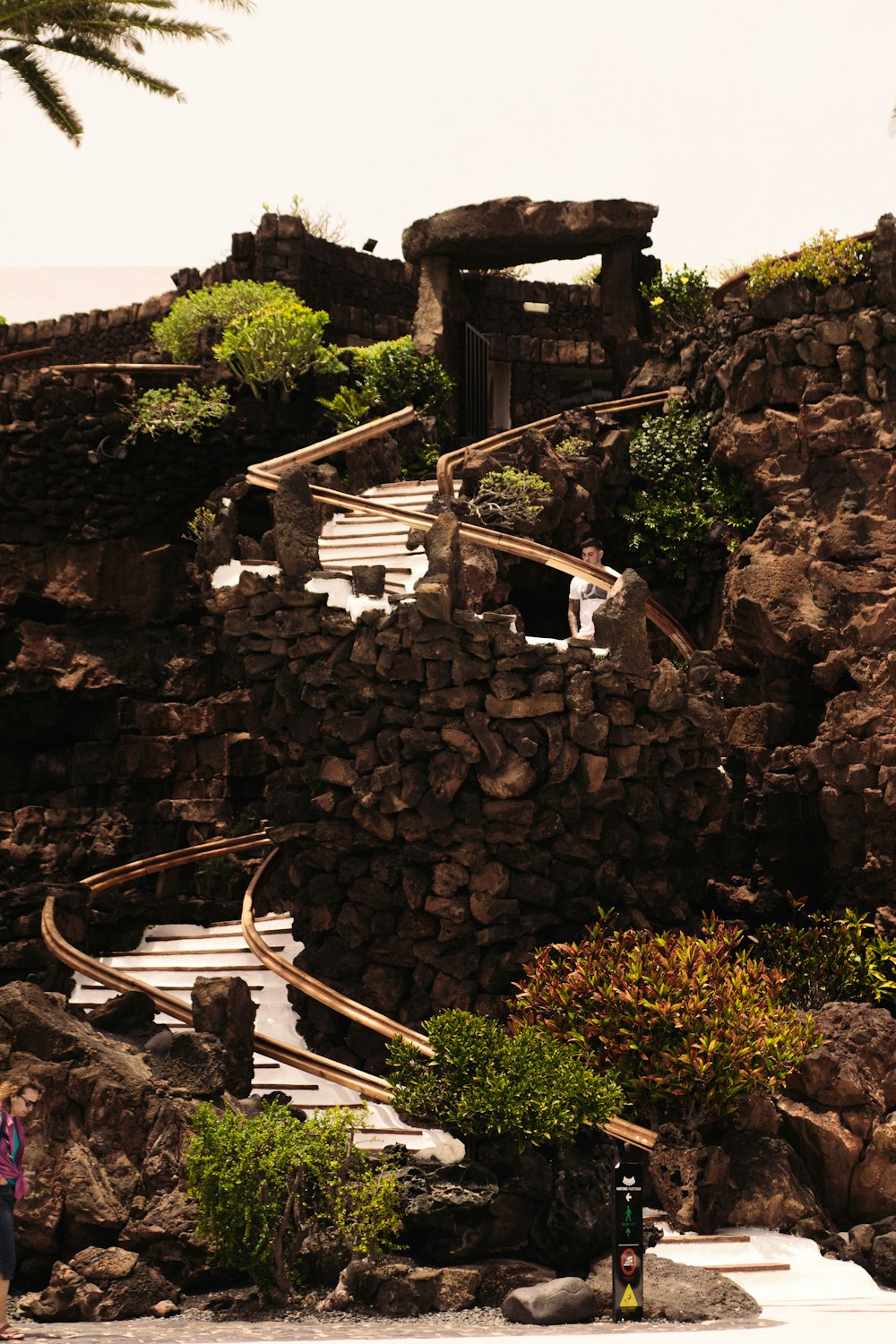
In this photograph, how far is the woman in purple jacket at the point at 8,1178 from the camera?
8.66m

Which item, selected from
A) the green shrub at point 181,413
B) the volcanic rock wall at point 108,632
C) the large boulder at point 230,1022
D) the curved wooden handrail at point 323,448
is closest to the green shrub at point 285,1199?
the large boulder at point 230,1022

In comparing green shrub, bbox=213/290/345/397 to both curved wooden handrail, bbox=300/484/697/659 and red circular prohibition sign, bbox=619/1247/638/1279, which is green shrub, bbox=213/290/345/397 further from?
red circular prohibition sign, bbox=619/1247/638/1279

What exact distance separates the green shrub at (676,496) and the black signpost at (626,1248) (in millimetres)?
9207

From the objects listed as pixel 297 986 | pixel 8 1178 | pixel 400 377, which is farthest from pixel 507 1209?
pixel 400 377

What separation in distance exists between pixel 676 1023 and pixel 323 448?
6489 millimetres

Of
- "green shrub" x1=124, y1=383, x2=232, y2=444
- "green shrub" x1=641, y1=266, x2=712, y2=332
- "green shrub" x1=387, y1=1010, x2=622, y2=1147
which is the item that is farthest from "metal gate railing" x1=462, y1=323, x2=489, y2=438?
"green shrub" x1=387, y1=1010, x2=622, y2=1147

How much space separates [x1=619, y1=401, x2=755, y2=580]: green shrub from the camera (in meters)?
17.1

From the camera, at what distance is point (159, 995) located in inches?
500

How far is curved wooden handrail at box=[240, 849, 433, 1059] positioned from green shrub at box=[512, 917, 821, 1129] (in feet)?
→ 3.01

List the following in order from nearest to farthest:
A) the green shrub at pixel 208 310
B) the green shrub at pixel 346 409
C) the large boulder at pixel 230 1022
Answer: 1. the large boulder at pixel 230 1022
2. the green shrub at pixel 346 409
3. the green shrub at pixel 208 310

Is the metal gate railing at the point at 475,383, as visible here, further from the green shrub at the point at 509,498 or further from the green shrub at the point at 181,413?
the green shrub at the point at 509,498

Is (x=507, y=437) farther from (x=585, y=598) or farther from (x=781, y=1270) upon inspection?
(x=781, y=1270)

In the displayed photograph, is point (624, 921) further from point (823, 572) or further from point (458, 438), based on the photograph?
point (458, 438)

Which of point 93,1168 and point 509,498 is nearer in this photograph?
point 93,1168
